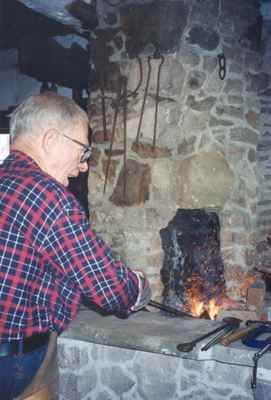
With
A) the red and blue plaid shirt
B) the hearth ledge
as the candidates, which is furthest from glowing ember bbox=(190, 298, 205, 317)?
the red and blue plaid shirt

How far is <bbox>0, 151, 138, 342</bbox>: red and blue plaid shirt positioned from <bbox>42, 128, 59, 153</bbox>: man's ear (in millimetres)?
118

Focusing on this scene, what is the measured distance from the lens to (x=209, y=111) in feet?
18.8

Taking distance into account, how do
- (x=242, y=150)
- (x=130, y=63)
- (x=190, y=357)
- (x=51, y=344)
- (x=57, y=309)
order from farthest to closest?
(x=242, y=150)
(x=130, y=63)
(x=190, y=357)
(x=51, y=344)
(x=57, y=309)

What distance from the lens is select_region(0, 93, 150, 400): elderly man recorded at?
189cm

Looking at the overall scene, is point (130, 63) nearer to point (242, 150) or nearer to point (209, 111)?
point (209, 111)

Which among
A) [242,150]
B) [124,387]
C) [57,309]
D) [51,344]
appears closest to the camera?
[57,309]

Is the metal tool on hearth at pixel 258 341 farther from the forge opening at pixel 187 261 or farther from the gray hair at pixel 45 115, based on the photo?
the forge opening at pixel 187 261

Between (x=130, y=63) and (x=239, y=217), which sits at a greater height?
(x=130, y=63)

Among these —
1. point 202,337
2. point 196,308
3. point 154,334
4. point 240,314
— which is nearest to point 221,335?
point 202,337

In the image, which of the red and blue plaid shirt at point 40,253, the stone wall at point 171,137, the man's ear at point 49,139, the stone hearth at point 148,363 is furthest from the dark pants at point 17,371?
the stone wall at point 171,137

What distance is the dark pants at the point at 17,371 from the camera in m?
2.00

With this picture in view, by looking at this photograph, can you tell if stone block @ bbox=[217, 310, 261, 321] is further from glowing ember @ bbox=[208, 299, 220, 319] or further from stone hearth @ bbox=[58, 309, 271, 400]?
stone hearth @ bbox=[58, 309, 271, 400]

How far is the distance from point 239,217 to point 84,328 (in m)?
3.29

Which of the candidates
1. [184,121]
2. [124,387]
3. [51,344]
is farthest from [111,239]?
[51,344]
